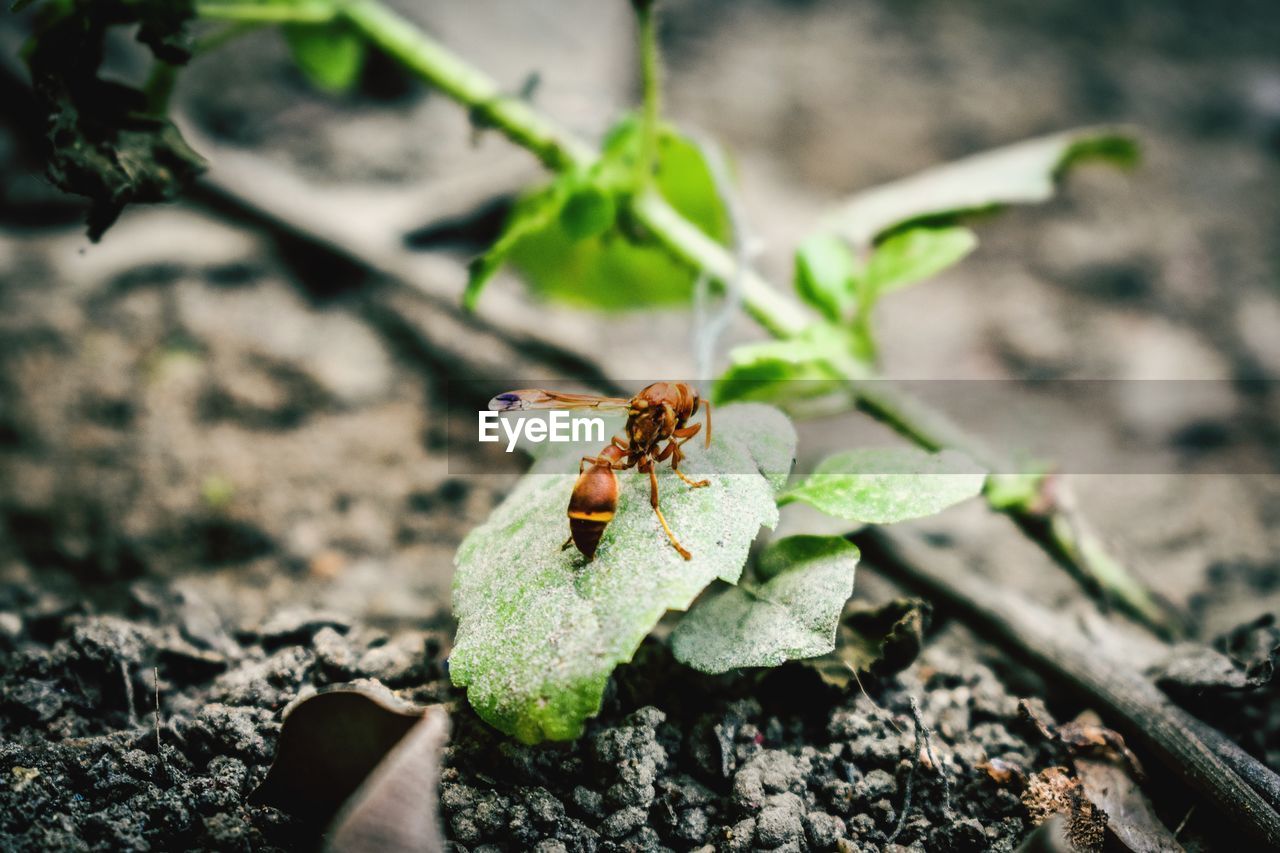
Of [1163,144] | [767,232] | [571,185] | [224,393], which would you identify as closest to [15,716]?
[224,393]

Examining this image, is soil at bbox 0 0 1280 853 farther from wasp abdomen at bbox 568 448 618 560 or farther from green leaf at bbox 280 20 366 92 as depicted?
green leaf at bbox 280 20 366 92

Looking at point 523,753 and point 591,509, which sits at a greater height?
point 591,509

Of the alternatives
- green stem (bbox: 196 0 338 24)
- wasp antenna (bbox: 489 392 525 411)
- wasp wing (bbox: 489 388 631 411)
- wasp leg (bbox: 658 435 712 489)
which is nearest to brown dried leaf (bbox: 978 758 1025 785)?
wasp leg (bbox: 658 435 712 489)

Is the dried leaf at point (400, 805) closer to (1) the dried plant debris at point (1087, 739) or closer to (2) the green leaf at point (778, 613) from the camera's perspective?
(2) the green leaf at point (778, 613)

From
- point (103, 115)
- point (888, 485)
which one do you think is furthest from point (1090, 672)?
point (103, 115)

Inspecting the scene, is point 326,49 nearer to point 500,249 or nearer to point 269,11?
point 269,11

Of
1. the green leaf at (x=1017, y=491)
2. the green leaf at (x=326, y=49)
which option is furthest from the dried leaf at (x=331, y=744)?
the green leaf at (x=326, y=49)

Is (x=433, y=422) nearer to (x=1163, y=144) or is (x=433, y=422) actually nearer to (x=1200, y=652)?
(x=1200, y=652)
